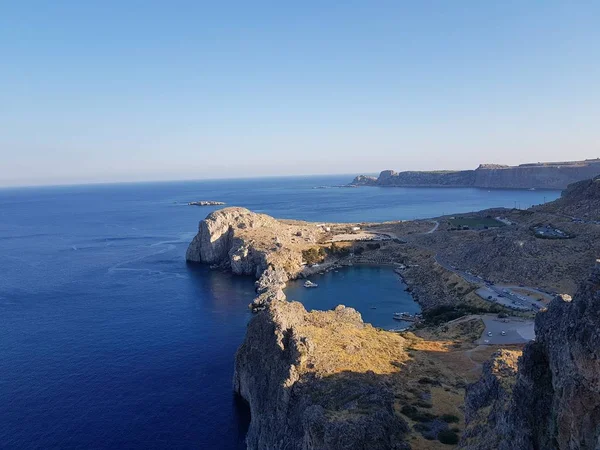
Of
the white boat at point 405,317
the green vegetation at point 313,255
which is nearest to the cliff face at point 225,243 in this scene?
the green vegetation at point 313,255

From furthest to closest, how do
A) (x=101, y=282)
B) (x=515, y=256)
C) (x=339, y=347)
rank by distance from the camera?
1. (x=101, y=282)
2. (x=515, y=256)
3. (x=339, y=347)

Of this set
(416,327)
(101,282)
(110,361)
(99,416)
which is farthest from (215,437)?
(101,282)

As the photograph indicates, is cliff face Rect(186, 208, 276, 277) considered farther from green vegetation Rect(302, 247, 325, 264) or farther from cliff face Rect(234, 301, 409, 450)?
cliff face Rect(234, 301, 409, 450)

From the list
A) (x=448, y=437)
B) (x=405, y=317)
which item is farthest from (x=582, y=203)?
(x=448, y=437)

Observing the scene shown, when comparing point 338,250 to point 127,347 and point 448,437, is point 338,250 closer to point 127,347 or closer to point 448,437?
point 127,347

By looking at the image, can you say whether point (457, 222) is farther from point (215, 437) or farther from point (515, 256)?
point (215, 437)
